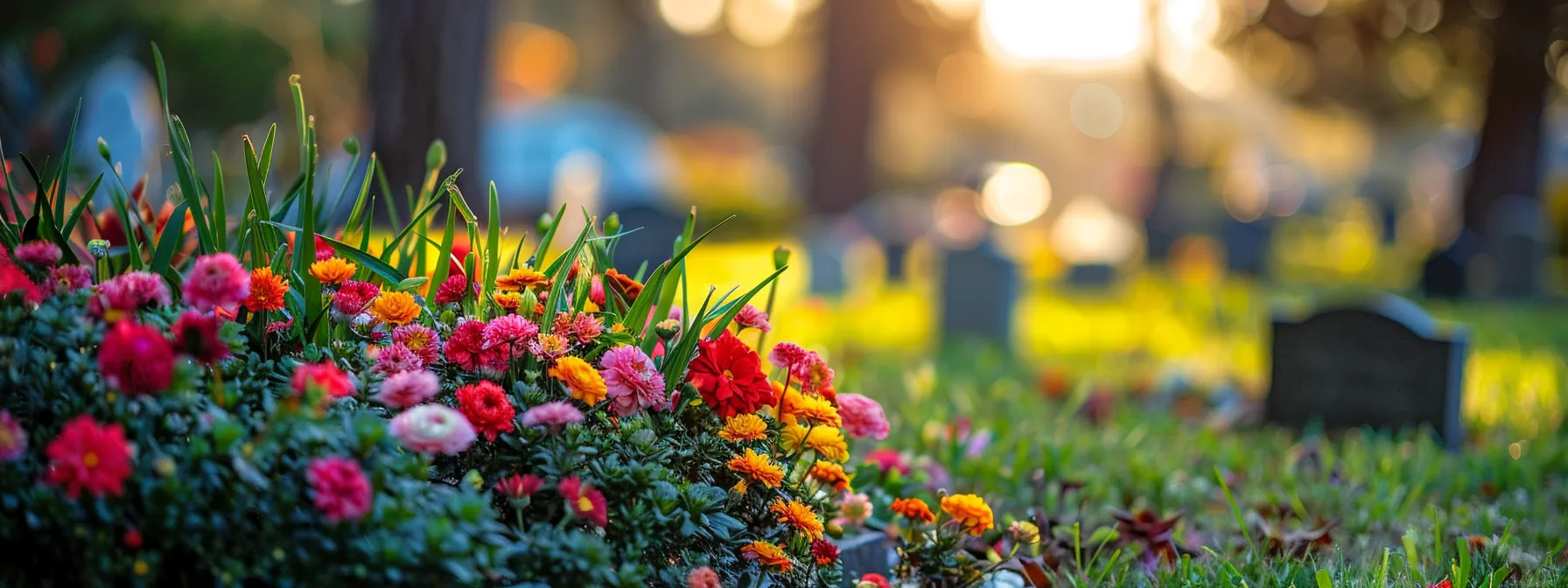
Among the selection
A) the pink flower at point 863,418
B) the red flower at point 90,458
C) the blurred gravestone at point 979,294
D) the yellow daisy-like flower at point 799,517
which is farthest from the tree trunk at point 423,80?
the red flower at point 90,458

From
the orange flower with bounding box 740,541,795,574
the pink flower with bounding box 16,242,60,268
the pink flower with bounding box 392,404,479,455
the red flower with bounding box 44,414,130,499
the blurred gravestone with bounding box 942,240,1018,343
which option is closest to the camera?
the red flower with bounding box 44,414,130,499

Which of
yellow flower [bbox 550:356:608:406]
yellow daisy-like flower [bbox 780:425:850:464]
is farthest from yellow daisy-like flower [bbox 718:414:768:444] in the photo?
yellow flower [bbox 550:356:608:406]

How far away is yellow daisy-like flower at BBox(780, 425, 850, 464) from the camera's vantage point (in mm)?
2252

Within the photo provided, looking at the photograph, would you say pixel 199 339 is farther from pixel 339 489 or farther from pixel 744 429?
pixel 744 429

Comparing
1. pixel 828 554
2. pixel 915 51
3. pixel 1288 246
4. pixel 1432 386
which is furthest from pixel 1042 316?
pixel 915 51

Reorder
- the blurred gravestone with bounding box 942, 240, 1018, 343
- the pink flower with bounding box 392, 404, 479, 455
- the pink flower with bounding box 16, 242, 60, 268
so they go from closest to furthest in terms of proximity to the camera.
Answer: the pink flower with bounding box 392, 404, 479, 455
the pink flower with bounding box 16, 242, 60, 268
the blurred gravestone with bounding box 942, 240, 1018, 343

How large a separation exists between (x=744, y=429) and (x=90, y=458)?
103 cm

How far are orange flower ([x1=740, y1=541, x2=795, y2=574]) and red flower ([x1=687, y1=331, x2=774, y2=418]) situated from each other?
241mm

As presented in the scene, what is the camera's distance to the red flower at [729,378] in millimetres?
2137

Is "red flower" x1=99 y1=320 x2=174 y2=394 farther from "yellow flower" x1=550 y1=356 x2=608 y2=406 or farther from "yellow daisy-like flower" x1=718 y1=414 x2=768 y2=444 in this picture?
"yellow daisy-like flower" x1=718 y1=414 x2=768 y2=444

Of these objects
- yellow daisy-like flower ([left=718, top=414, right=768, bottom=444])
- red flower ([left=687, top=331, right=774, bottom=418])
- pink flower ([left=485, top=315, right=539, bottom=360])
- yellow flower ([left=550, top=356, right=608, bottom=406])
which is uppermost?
pink flower ([left=485, top=315, right=539, bottom=360])

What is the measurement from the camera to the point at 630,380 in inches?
80.4

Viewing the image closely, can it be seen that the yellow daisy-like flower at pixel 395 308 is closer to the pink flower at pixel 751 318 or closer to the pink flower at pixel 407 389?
the pink flower at pixel 407 389

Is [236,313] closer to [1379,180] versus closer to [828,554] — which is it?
[828,554]
